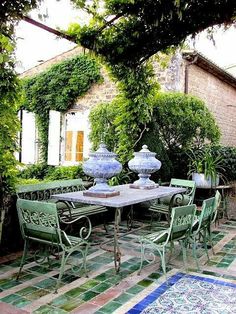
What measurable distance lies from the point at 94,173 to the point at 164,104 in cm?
358

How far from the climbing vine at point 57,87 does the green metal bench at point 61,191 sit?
16.0 feet

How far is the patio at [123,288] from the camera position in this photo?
270 cm

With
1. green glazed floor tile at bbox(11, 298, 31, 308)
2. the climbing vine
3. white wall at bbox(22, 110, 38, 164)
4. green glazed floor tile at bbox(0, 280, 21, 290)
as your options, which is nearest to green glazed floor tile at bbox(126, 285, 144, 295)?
green glazed floor tile at bbox(11, 298, 31, 308)

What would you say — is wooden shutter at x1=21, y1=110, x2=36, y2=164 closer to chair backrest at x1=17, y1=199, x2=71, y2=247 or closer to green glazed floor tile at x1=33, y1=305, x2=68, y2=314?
chair backrest at x1=17, y1=199, x2=71, y2=247

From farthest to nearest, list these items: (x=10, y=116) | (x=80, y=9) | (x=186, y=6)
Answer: (x=80, y=9) → (x=186, y=6) → (x=10, y=116)

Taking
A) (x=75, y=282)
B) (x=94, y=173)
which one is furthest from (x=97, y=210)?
(x=75, y=282)

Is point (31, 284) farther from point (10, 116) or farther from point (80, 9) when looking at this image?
point (80, 9)

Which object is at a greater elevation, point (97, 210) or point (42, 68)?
point (42, 68)

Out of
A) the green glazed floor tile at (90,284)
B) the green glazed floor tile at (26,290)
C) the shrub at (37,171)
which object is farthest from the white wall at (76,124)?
the green glazed floor tile at (26,290)

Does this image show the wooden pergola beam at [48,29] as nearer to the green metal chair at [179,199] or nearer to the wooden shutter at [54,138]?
the green metal chair at [179,199]

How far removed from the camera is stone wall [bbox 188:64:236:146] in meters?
9.20

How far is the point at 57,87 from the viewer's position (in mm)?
9688

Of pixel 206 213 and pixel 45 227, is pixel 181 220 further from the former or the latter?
pixel 45 227

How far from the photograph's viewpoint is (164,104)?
22.9ft
